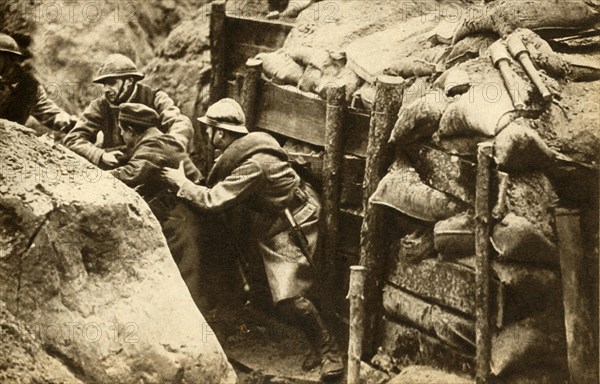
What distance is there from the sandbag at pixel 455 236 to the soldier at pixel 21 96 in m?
2.26

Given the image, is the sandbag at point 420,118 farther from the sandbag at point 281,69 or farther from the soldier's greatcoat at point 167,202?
the soldier's greatcoat at point 167,202

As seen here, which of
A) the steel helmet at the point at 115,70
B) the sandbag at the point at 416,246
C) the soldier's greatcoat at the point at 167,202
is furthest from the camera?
the steel helmet at the point at 115,70

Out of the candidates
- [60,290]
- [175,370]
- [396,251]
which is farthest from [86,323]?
[396,251]

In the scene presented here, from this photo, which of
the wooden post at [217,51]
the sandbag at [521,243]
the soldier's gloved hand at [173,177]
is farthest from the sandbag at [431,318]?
the wooden post at [217,51]

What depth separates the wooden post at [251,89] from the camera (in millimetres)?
5758

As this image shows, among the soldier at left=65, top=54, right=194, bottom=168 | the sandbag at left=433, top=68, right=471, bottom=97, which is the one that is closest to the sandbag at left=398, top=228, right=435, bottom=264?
the sandbag at left=433, top=68, right=471, bottom=97

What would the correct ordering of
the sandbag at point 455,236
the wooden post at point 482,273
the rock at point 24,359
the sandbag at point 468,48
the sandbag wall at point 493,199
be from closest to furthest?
the rock at point 24,359 < the sandbag wall at point 493,199 < the wooden post at point 482,273 < the sandbag at point 455,236 < the sandbag at point 468,48

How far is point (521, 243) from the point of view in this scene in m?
4.53

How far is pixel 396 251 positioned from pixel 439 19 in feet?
5.09

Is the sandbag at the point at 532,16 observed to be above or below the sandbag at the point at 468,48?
above

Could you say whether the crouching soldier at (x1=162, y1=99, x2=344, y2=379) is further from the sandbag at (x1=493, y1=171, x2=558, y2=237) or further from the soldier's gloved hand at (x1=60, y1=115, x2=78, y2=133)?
the sandbag at (x1=493, y1=171, x2=558, y2=237)

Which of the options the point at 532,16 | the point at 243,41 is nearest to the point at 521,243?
the point at 532,16

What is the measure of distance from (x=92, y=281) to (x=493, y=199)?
1.94 meters

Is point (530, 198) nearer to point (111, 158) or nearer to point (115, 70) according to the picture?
point (111, 158)
